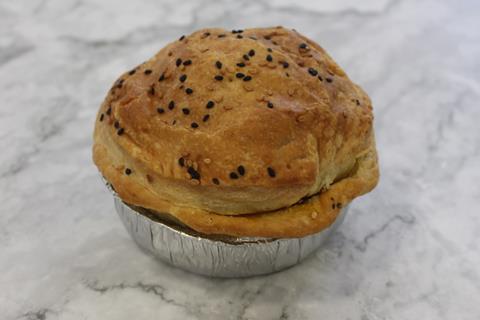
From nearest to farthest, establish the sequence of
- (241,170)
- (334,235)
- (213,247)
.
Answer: (241,170) → (213,247) → (334,235)

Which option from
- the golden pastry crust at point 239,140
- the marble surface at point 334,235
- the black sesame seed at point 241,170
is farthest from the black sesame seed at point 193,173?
the marble surface at point 334,235

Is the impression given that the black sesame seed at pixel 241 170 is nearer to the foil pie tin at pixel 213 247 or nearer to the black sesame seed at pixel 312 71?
the foil pie tin at pixel 213 247

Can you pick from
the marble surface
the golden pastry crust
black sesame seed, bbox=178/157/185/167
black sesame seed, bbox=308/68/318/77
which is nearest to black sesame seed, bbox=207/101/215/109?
the golden pastry crust

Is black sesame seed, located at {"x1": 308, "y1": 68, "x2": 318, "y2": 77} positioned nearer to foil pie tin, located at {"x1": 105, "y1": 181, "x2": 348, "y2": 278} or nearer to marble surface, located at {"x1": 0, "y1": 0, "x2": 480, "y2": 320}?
foil pie tin, located at {"x1": 105, "y1": 181, "x2": 348, "y2": 278}

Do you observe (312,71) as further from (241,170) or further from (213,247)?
(213,247)

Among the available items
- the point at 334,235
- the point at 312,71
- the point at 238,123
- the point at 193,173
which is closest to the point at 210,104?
the point at 238,123

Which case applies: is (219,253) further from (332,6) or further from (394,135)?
(332,6)
